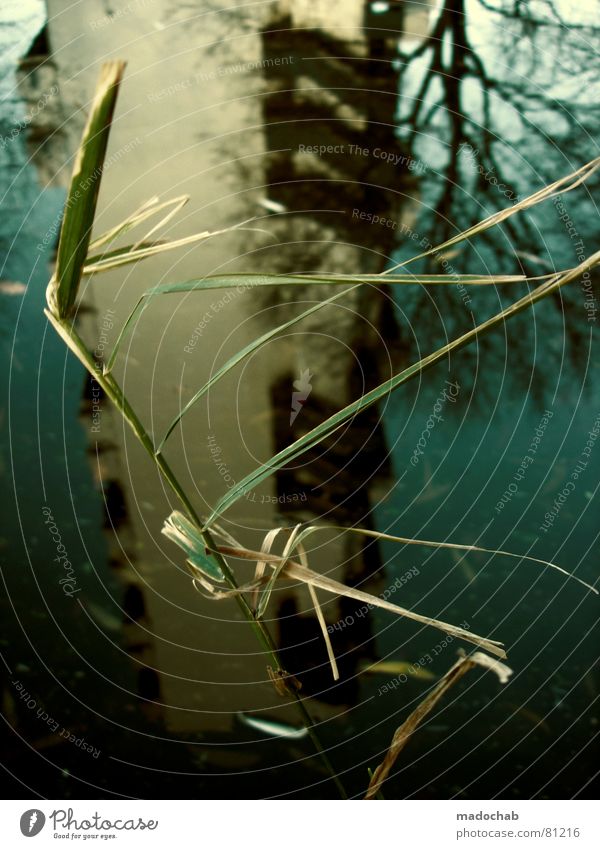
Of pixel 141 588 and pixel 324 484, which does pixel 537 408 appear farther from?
pixel 141 588

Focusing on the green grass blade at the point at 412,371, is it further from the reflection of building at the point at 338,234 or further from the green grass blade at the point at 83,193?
the reflection of building at the point at 338,234

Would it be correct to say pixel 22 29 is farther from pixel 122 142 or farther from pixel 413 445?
pixel 413 445

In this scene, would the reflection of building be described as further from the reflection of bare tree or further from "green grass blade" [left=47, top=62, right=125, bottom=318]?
"green grass blade" [left=47, top=62, right=125, bottom=318]

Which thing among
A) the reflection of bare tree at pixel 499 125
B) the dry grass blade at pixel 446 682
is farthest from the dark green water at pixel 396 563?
the dry grass blade at pixel 446 682

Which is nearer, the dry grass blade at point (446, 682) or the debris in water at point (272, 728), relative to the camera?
the dry grass blade at point (446, 682)
